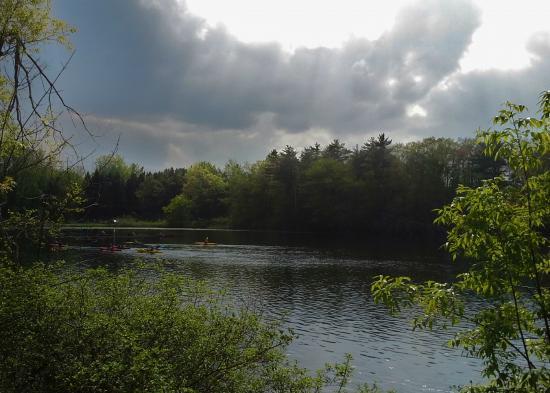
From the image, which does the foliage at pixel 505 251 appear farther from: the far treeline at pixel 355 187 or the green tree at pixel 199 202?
the green tree at pixel 199 202

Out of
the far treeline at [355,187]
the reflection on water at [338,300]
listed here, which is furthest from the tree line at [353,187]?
the reflection on water at [338,300]

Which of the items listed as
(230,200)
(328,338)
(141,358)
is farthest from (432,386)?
(230,200)

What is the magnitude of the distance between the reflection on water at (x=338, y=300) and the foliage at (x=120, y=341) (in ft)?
9.22

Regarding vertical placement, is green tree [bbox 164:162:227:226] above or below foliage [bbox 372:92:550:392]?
above

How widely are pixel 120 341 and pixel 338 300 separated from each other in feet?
86.0

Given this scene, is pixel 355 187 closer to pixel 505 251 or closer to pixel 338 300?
pixel 338 300

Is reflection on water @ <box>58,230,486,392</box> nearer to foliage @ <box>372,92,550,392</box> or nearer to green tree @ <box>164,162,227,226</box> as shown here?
foliage @ <box>372,92,550,392</box>

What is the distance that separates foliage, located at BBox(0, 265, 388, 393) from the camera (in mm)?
8945

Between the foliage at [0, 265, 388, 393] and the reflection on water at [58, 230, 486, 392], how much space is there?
281 cm

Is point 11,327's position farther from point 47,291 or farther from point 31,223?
point 31,223

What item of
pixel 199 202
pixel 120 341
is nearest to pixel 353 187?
pixel 199 202

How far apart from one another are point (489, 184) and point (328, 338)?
19.4m

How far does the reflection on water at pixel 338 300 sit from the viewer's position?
21.1 metres

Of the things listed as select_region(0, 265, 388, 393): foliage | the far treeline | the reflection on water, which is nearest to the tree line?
the far treeline
